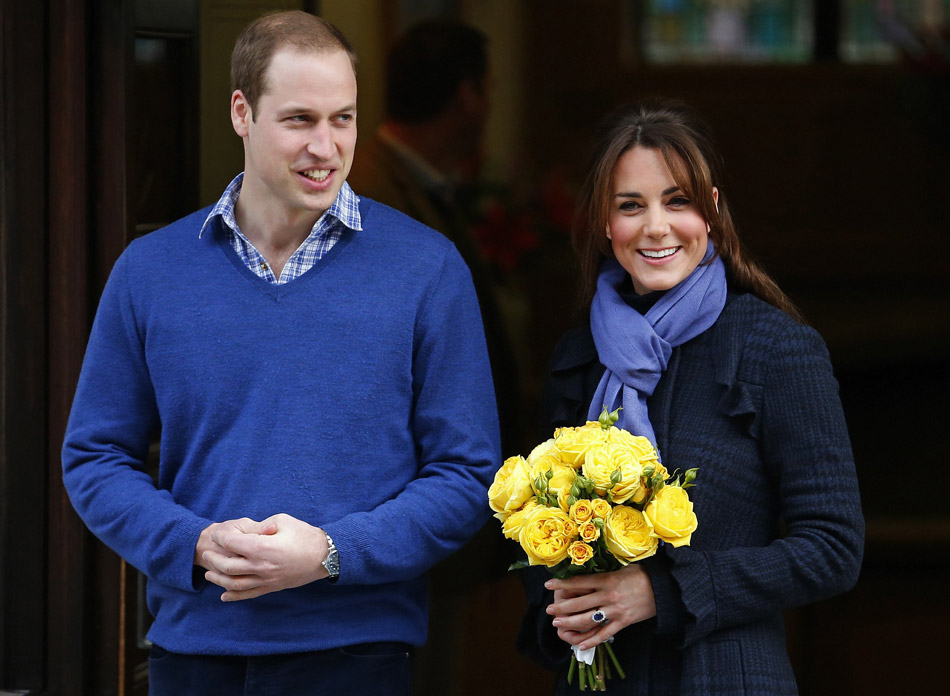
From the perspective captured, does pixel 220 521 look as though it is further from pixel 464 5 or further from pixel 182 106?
pixel 464 5

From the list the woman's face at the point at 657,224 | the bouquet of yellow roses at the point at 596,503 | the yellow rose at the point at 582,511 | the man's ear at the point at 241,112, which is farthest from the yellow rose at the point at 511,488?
the man's ear at the point at 241,112

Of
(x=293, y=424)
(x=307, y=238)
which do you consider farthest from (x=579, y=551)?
(x=307, y=238)

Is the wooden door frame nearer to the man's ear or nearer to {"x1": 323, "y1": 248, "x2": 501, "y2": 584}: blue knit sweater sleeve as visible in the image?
the man's ear

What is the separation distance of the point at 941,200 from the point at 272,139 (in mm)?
2094

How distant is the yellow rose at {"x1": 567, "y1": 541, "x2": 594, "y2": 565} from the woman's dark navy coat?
0.20m

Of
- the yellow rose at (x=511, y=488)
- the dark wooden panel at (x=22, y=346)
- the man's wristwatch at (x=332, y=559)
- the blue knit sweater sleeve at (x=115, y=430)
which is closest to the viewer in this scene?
the yellow rose at (x=511, y=488)

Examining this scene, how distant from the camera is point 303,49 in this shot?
8.10ft

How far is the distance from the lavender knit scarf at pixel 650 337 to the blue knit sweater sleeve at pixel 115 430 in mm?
886

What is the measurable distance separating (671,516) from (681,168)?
0.69 m

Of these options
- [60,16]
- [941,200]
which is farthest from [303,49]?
[941,200]

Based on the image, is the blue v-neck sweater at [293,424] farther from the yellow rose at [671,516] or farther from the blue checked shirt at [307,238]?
the yellow rose at [671,516]

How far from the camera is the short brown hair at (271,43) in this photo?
2.48 meters

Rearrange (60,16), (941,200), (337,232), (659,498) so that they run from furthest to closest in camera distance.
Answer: (941,200) → (60,16) → (337,232) → (659,498)

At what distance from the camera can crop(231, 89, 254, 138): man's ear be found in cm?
255
